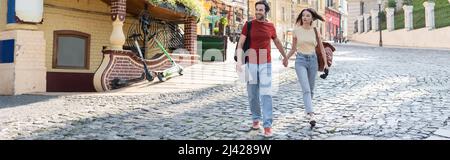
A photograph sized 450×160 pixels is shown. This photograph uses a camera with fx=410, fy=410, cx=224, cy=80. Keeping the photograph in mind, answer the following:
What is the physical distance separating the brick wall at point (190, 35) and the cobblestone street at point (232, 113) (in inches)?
191

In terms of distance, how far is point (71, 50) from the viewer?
12953 millimetres

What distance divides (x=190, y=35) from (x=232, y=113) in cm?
887

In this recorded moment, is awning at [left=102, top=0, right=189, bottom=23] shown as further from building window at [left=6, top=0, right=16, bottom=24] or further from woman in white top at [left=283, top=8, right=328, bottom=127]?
woman in white top at [left=283, top=8, right=328, bottom=127]

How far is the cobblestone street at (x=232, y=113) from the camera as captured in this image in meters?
4.93

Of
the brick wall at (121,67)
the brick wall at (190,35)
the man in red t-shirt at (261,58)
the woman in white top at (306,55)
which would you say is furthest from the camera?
the brick wall at (190,35)

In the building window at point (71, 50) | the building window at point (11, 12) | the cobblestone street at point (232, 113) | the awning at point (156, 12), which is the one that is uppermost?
the awning at point (156, 12)

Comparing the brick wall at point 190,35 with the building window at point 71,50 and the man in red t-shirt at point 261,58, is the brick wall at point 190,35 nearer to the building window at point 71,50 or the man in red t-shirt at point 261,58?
the building window at point 71,50

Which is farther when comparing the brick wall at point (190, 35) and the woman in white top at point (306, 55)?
the brick wall at point (190, 35)

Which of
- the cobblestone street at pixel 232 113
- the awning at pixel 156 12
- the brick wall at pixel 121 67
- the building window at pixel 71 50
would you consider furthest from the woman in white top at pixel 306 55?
the building window at pixel 71 50

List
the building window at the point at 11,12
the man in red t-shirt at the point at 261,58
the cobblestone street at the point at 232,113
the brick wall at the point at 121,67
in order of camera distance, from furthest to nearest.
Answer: the brick wall at the point at 121,67 < the building window at the point at 11,12 < the cobblestone street at the point at 232,113 < the man in red t-shirt at the point at 261,58

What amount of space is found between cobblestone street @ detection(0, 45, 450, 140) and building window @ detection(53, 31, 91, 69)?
311cm

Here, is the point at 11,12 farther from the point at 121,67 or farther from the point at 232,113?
the point at 232,113

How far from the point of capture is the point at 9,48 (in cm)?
1049
